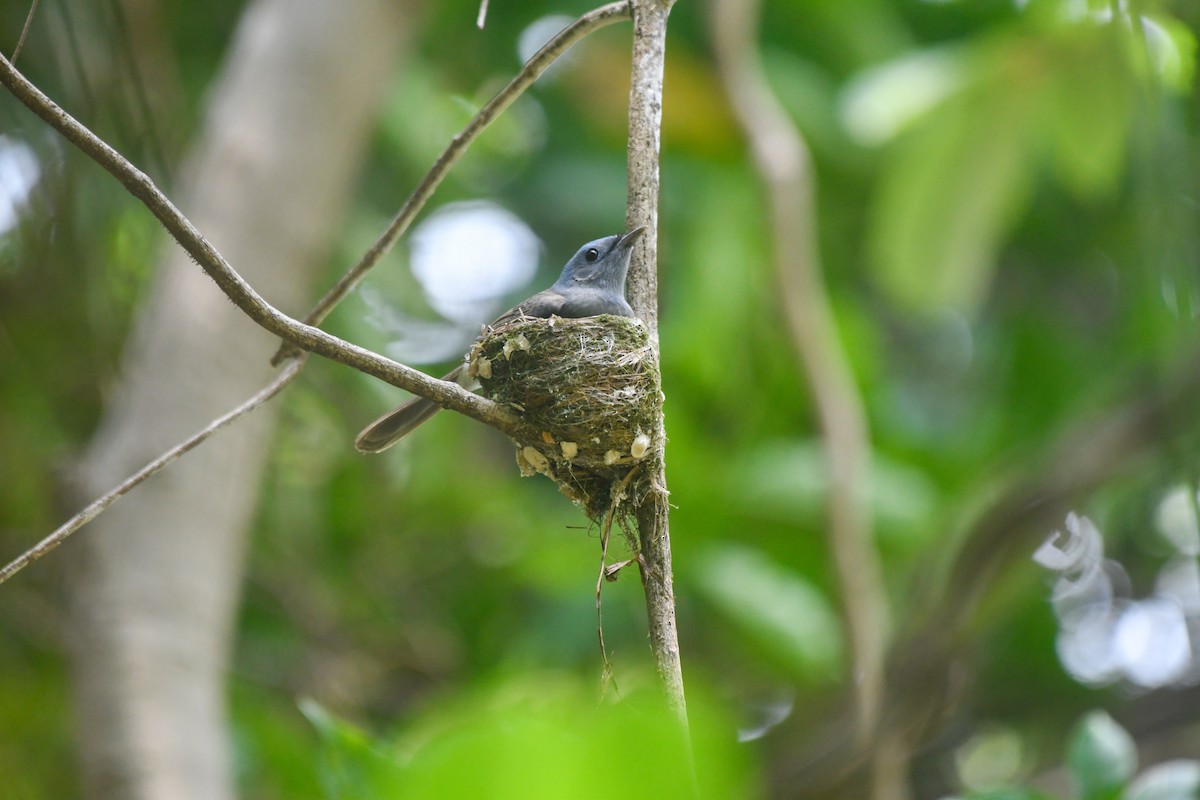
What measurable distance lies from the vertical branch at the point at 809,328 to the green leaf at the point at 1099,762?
1.17 metres

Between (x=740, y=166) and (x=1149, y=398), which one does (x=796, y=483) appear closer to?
(x=740, y=166)

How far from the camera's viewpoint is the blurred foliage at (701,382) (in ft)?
14.3

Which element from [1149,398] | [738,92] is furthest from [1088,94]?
[1149,398]

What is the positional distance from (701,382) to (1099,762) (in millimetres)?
4188

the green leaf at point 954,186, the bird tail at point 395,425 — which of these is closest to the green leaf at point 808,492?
the green leaf at point 954,186

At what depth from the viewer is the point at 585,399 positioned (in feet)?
7.62

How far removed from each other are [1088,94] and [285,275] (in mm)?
3364

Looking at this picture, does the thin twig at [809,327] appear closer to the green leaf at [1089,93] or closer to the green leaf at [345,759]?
the green leaf at [1089,93]

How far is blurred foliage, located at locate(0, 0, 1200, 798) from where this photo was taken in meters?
4.37

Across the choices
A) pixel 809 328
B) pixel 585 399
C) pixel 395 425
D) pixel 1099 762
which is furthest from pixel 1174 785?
pixel 809 328

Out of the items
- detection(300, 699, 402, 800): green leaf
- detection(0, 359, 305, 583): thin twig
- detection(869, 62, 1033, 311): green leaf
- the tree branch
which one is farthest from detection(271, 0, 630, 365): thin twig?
detection(869, 62, 1033, 311): green leaf

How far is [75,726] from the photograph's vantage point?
397 cm

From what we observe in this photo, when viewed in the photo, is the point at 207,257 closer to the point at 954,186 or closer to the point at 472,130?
the point at 472,130

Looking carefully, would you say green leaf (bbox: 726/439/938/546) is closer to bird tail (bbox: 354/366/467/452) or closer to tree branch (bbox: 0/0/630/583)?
bird tail (bbox: 354/366/467/452)
